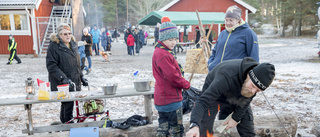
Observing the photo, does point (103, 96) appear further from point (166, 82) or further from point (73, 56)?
point (166, 82)

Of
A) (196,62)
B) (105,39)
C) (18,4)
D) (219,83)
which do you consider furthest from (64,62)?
(105,39)

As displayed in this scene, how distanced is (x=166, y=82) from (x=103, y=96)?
4.28 feet

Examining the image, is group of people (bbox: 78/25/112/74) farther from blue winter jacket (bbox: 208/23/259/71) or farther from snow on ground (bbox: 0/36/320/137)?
blue winter jacket (bbox: 208/23/259/71)

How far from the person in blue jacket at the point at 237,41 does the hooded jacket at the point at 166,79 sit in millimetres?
966

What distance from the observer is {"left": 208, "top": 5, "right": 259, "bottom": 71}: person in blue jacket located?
3.76 m

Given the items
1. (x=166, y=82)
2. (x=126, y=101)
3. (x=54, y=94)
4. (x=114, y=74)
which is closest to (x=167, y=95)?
(x=166, y=82)

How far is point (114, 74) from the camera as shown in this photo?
10.4 m

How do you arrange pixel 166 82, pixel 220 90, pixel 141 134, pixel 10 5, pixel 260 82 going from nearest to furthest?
pixel 260 82 → pixel 220 90 → pixel 166 82 → pixel 141 134 → pixel 10 5

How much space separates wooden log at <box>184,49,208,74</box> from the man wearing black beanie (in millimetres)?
4428

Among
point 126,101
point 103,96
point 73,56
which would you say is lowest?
point 126,101

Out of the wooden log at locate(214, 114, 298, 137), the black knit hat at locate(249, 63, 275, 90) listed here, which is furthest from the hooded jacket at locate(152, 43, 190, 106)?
the black knit hat at locate(249, 63, 275, 90)

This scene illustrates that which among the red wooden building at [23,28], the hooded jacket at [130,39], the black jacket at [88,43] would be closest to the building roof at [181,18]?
the hooded jacket at [130,39]

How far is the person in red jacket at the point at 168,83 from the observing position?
3.12 m

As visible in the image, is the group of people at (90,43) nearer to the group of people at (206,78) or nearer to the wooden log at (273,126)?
the group of people at (206,78)
